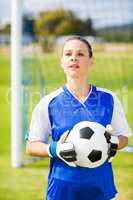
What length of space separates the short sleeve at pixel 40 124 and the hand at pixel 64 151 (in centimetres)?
11

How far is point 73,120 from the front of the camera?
2.91 metres

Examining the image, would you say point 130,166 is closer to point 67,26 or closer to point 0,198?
point 0,198

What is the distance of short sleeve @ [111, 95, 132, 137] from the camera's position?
9.83 feet

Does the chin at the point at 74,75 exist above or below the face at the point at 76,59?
below

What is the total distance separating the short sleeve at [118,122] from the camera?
3.00 metres

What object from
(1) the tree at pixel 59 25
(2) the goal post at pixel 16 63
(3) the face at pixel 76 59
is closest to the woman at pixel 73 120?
(3) the face at pixel 76 59

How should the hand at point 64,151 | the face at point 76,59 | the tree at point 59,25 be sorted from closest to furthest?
1. the hand at point 64,151
2. the face at point 76,59
3. the tree at point 59,25

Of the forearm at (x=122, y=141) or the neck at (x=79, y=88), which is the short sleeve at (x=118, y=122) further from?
the neck at (x=79, y=88)

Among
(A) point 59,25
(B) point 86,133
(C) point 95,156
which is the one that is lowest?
(C) point 95,156

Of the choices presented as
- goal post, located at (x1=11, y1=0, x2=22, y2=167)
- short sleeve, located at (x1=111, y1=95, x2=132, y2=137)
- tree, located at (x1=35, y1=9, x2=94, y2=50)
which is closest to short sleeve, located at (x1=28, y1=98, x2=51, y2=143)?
short sleeve, located at (x1=111, y1=95, x2=132, y2=137)

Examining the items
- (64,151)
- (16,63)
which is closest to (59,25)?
(16,63)

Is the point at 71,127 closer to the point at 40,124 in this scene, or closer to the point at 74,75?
the point at 40,124

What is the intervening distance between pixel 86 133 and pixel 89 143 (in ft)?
0.18

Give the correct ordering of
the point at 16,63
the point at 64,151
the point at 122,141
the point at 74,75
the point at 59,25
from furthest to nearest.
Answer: the point at 59,25, the point at 16,63, the point at 122,141, the point at 74,75, the point at 64,151
